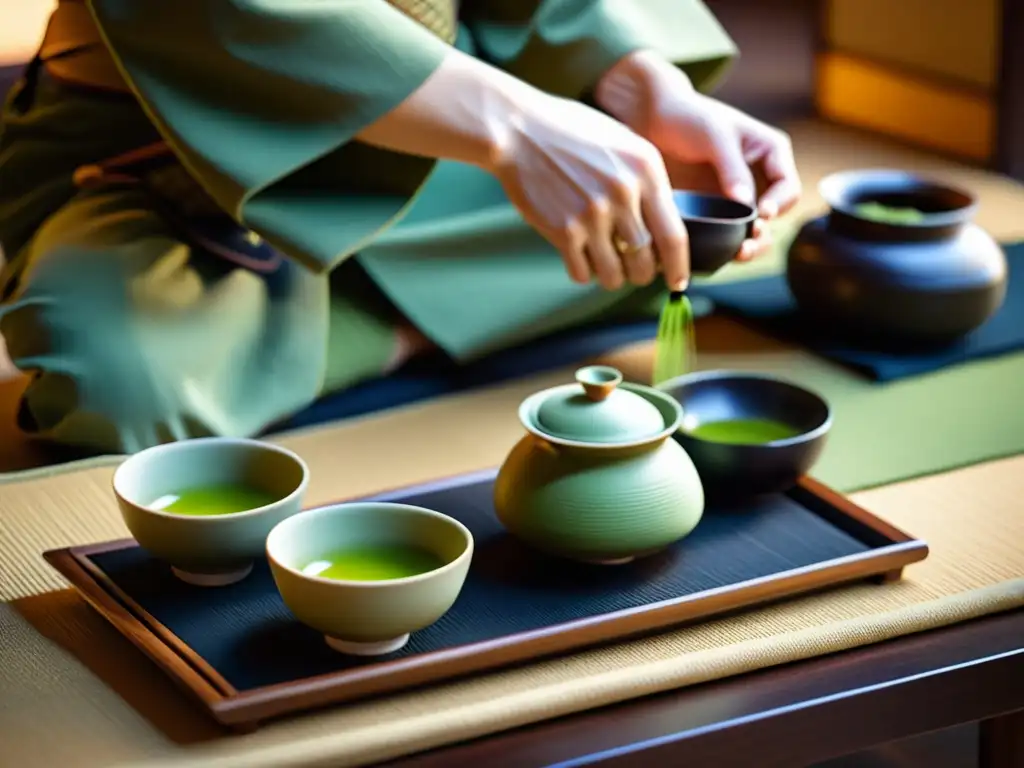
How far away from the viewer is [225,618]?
5.04 ft

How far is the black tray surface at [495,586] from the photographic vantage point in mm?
1487

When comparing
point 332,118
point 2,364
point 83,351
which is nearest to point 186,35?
point 332,118

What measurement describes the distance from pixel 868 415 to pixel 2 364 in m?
1.25

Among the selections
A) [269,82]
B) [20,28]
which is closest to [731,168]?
[269,82]

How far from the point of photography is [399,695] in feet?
4.87

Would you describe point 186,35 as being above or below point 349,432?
above

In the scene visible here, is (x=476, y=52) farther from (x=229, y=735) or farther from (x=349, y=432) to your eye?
(x=229, y=735)

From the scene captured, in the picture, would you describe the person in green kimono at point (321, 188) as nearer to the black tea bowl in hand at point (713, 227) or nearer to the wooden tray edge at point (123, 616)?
the black tea bowl in hand at point (713, 227)

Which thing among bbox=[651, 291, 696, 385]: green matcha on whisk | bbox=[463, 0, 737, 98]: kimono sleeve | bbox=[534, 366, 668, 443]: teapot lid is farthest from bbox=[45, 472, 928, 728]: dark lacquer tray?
bbox=[463, 0, 737, 98]: kimono sleeve

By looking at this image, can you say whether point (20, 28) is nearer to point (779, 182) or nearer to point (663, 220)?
point (779, 182)

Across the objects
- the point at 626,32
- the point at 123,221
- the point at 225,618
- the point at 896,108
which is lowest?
the point at 896,108

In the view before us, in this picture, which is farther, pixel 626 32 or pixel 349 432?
pixel 626 32

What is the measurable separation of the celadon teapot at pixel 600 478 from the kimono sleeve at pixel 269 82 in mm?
516

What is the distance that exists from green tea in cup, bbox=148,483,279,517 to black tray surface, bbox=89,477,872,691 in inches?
2.4
